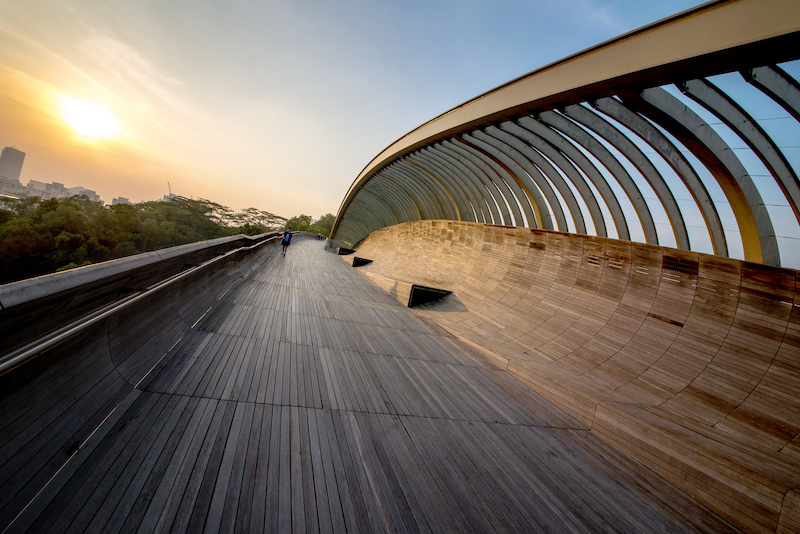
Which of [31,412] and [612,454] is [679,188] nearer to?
[612,454]

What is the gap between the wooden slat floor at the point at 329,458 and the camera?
1.88 m

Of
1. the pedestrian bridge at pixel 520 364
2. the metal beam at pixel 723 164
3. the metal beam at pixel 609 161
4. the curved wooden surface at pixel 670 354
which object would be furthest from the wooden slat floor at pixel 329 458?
the metal beam at pixel 609 161

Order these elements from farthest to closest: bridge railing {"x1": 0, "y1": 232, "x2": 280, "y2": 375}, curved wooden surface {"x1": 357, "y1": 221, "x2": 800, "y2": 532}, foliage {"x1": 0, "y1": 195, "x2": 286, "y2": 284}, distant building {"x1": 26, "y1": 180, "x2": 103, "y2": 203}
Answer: distant building {"x1": 26, "y1": 180, "x2": 103, "y2": 203}
foliage {"x1": 0, "y1": 195, "x2": 286, "y2": 284}
curved wooden surface {"x1": 357, "y1": 221, "x2": 800, "y2": 532}
bridge railing {"x1": 0, "y1": 232, "x2": 280, "y2": 375}

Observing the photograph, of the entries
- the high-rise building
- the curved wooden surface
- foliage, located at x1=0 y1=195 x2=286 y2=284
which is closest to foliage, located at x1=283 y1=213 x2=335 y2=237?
foliage, located at x1=0 y1=195 x2=286 y2=284

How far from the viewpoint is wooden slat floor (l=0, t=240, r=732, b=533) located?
74.2 inches

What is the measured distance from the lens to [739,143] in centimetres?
510

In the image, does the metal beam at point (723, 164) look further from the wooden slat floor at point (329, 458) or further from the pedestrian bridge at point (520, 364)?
the wooden slat floor at point (329, 458)

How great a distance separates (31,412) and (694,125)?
924 cm

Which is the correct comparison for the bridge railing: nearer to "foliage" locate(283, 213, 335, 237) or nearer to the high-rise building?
"foliage" locate(283, 213, 335, 237)

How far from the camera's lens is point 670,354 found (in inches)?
221

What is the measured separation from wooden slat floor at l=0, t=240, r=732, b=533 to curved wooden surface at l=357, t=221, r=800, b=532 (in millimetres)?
413

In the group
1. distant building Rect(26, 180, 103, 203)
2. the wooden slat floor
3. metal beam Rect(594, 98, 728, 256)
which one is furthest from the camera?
distant building Rect(26, 180, 103, 203)

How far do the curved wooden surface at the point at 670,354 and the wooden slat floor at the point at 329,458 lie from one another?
0.41 metres

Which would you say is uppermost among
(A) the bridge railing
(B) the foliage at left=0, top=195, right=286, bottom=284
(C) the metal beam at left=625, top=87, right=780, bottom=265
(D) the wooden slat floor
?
(C) the metal beam at left=625, top=87, right=780, bottom=265
